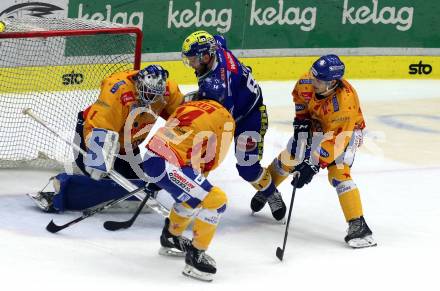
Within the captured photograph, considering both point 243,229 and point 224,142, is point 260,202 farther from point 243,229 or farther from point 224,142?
point 224,142

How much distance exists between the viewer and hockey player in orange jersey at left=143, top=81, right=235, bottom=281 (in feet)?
18.6

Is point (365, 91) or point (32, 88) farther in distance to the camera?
point (365, 91)

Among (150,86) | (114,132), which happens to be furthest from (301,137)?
(114,132)

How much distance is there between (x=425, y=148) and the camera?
882 centimetres

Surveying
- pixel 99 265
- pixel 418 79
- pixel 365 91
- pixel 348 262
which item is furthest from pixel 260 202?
pixel 418 79

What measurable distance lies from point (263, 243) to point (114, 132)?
1064 mm

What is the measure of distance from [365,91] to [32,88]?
3514 mm

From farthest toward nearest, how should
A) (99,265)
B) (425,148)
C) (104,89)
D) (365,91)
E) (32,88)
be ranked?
(365,91), (425,148), (32,88), (104,89), (99,265)

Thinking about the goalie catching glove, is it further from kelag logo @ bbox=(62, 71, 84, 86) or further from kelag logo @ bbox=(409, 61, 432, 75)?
kelag logo @ bbox=(409, 61, 432, 75)

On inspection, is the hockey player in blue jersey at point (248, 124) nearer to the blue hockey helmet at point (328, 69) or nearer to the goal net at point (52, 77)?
the blue hockey helmet at point (328, 69)

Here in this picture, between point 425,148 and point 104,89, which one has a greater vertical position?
point 104,89

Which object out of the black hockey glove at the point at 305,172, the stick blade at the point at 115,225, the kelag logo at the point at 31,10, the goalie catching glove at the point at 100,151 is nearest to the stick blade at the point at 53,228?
the stick blade at the point at 115,225

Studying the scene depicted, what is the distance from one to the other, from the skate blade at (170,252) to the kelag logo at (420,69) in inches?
205

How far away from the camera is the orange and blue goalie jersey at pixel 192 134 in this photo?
573 cm
